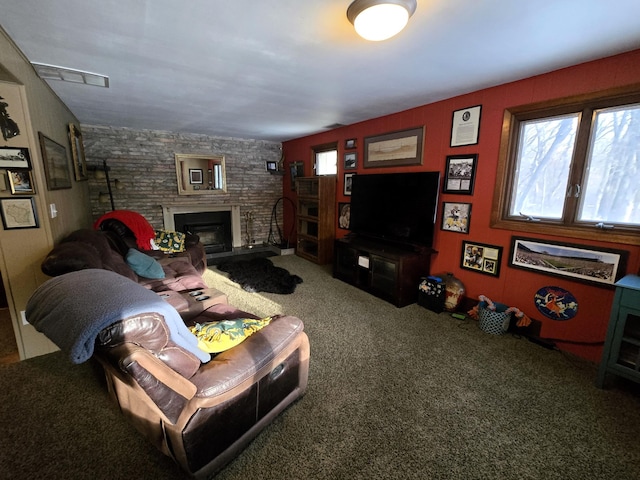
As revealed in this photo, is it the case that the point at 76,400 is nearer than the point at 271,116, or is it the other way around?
the point at 76,400

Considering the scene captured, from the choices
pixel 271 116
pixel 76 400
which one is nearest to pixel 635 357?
pixel 76 400

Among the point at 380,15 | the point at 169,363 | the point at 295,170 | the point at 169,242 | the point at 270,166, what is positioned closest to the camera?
the point at 169,363

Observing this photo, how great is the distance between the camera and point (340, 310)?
10.1 ft

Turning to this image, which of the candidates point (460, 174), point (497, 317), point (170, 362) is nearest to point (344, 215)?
point (460, 174)

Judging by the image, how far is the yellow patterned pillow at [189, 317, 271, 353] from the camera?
138cm

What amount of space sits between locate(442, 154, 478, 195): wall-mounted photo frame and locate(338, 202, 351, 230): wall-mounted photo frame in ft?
5.31

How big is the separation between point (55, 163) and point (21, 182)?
2.13 ft

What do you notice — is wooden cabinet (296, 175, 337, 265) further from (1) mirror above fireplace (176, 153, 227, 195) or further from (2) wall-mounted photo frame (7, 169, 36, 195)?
(2) wall-mounted photo frame (7, 169, 36, 195)

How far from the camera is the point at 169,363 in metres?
1.07

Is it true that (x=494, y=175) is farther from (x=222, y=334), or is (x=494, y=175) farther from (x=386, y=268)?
(x=222, y=334)

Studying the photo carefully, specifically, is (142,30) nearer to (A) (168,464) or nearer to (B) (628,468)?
(A) (168,464)

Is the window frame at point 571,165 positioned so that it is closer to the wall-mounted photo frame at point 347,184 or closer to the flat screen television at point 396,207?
the flat screen television at point 396,207

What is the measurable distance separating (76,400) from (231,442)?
123 centimetres

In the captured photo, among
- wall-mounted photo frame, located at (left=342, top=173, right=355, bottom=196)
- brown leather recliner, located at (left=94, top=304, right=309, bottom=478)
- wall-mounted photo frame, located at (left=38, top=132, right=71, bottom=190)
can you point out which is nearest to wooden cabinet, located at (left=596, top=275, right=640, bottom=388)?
brown leather recliner, located at (left=94, top=304, right=309, bottom=478)
